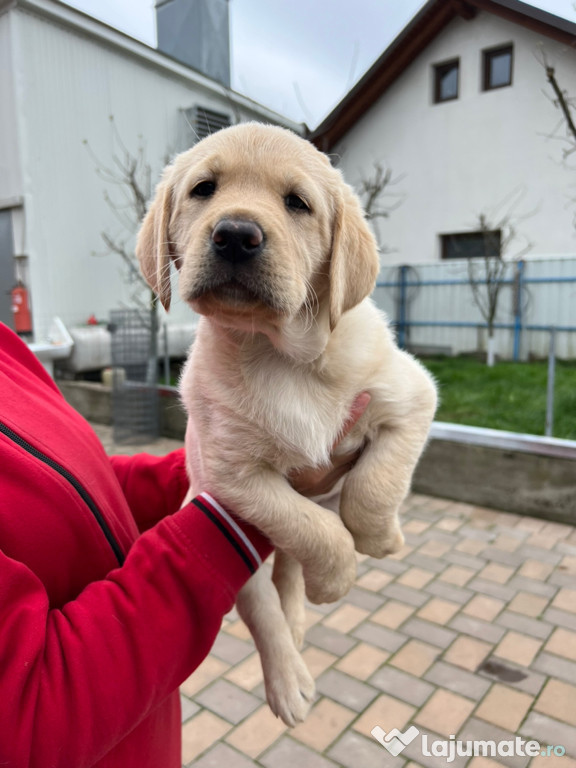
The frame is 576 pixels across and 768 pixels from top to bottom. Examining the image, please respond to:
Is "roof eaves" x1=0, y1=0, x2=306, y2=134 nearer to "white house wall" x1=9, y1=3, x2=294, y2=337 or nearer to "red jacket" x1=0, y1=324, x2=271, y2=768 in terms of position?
"white house wall" x1=9, y1=3, x2=294, y2=337

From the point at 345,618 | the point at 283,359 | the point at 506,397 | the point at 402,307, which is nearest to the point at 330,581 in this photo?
the point at 283,359

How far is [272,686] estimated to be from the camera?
175 cm

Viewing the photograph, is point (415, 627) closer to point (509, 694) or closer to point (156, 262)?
point (509, 694)

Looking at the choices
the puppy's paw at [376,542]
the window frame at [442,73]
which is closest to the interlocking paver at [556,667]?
the puppy's paw at [376,542]

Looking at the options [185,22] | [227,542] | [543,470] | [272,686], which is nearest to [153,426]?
[543,470]

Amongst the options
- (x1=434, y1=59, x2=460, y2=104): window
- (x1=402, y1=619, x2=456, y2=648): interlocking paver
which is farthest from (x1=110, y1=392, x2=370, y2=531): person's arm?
(x1=434, y1=59, x2=460, y2=104): window

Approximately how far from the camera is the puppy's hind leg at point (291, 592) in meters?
1.96

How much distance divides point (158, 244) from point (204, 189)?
226 millimetres

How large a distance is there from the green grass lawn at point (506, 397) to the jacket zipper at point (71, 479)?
5303mm

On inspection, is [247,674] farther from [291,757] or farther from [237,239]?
[237,239]

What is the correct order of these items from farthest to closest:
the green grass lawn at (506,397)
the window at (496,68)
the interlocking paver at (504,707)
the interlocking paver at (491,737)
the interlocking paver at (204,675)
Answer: the window at (496,68)
the green grass lawn at (506,397)
the interlocking paver at (204,675)
the interlocking paver at (504,707)
the interlocking paver at (491,737)

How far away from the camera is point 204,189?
5.07 feet

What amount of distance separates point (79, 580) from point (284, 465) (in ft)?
2.05

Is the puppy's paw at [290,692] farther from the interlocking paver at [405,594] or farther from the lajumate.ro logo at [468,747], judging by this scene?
the interlocking paver at [405,594]
